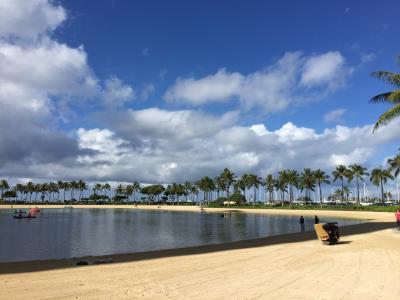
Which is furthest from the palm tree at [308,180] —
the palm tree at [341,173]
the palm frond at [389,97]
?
the palm frond at [389,97]

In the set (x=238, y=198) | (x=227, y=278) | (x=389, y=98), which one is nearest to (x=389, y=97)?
(x=389, y=98)

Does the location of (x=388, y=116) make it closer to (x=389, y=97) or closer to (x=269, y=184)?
(x=389, y=97)

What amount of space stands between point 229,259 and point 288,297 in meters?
8.70

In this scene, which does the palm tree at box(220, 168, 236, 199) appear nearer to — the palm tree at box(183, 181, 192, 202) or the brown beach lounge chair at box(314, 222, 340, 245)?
the palm tree at box(183, 181, 192, 202)

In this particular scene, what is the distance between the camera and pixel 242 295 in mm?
11195

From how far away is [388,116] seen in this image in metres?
28.3

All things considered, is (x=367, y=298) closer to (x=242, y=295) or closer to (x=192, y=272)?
(x=242, y=295)

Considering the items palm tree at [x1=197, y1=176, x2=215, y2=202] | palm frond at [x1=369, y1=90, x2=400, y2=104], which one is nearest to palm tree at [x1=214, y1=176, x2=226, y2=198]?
palm tree at [x1=197, y1=176, x2=215, y2=202]

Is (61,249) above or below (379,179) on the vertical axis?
below

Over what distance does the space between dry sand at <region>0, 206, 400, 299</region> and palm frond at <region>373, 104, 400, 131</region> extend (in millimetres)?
11926

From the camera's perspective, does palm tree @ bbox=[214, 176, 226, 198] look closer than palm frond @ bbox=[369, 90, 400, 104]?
No

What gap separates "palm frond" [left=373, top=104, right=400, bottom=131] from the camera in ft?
91.5

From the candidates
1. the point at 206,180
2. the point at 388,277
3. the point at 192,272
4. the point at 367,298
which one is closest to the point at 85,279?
the point at 192,272

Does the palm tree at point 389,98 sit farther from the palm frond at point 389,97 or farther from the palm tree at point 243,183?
the palm tree at point 243,183
